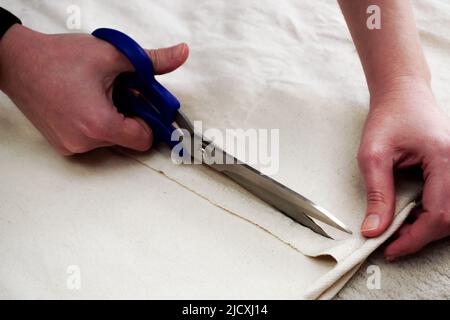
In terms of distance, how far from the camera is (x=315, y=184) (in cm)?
69

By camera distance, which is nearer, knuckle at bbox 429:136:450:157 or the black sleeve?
knuckle at bbox 429:136:450:157

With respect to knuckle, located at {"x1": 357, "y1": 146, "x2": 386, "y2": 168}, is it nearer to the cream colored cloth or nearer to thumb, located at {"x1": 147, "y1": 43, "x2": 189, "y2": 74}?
the cream colored cloth

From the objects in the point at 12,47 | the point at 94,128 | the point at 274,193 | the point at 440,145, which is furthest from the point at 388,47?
the point at 12,47

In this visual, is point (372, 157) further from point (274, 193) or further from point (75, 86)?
point (75, 86)

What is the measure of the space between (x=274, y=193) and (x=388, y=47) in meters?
0.27

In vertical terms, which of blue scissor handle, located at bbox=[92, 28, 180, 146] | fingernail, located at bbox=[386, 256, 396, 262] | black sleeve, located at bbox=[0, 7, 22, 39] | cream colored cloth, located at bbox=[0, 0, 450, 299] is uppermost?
black sleeve, located at bbox=[0, 7, 22, 39]

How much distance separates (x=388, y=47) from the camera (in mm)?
722

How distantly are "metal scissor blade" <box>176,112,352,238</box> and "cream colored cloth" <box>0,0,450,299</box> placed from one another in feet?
0.04

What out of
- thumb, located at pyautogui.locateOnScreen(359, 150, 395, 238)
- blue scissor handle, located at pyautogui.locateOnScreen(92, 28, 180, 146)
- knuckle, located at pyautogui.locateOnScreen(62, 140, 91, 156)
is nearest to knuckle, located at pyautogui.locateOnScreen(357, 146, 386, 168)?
thumb, located at pyautogui.locateOnScreen(359, 150, 395, 238)

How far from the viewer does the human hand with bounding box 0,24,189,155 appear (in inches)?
27.5

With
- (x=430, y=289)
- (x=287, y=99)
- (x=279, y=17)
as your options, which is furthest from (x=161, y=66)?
(x=430, y=289)

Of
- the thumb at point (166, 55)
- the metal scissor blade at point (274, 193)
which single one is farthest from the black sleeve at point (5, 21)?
the metal scissor blade at point (274, 193)

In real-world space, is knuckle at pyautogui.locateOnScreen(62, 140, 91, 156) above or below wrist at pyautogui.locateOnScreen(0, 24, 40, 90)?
below

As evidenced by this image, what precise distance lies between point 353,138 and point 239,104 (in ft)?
0.59
